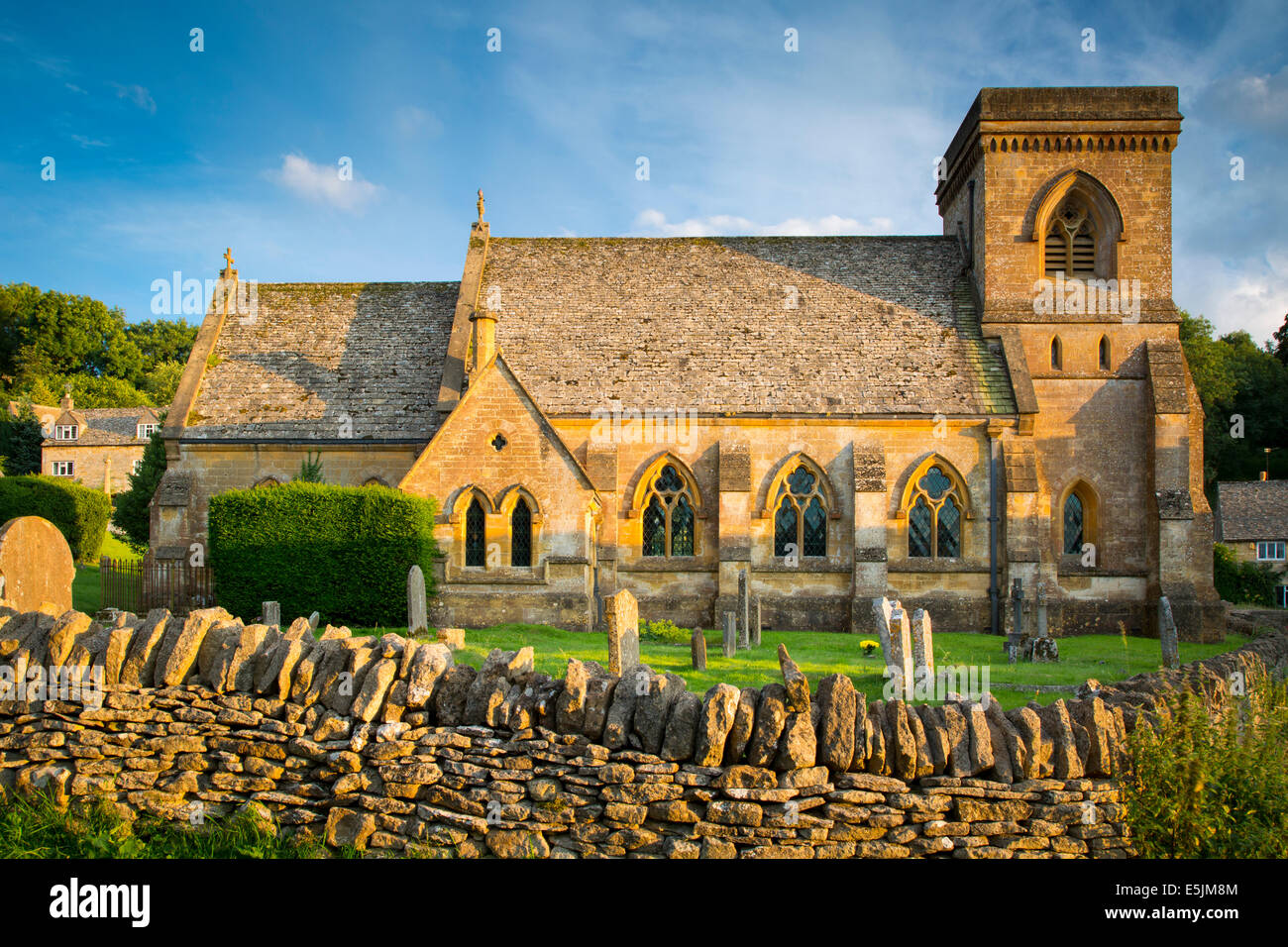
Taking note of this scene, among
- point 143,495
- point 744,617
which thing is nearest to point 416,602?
point 744,617

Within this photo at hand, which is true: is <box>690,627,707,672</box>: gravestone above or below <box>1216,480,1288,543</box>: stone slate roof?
below

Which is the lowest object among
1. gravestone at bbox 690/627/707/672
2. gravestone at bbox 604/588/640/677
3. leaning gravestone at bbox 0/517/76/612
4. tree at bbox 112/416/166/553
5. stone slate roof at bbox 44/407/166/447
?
gravestone at bbox 690/627/707/672

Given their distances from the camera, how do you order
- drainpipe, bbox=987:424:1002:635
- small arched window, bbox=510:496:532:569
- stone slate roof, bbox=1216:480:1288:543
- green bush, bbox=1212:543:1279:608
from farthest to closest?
stone slate roof, bbox=1216:480:1288:543, green bush, bbox=1212:543:1279:608, drainpipe, bbox=987:424:1002:635, small arched window, bbox=510:496:532:569

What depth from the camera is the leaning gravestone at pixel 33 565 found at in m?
11.2

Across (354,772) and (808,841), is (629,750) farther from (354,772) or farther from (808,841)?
(354,772)

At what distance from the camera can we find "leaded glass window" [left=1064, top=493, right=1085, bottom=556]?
957 inches

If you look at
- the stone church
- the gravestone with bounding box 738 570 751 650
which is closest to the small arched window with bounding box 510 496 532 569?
the stone church

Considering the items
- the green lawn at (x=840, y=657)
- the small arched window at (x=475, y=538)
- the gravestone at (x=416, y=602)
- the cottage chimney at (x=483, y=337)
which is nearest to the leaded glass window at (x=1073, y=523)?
the green lawn at (x=840, y=657)

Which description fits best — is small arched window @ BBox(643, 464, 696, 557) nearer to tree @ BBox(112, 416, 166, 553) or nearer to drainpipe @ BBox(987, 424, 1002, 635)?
drainpipe @ BBox(987, 424, 1002, 635)

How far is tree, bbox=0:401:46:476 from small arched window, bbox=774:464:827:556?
59757 mm

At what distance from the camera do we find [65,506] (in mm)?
39625

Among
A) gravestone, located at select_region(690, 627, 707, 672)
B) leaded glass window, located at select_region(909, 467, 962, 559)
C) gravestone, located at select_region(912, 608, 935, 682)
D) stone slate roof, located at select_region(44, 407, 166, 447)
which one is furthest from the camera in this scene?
stone slate roof, located at select_region(44, 407, 166, 447)

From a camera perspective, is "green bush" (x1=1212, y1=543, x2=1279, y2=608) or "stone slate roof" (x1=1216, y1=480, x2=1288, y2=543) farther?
"stone slate roof" (x1=1216, y1=480, x2=1288, y2=543)
